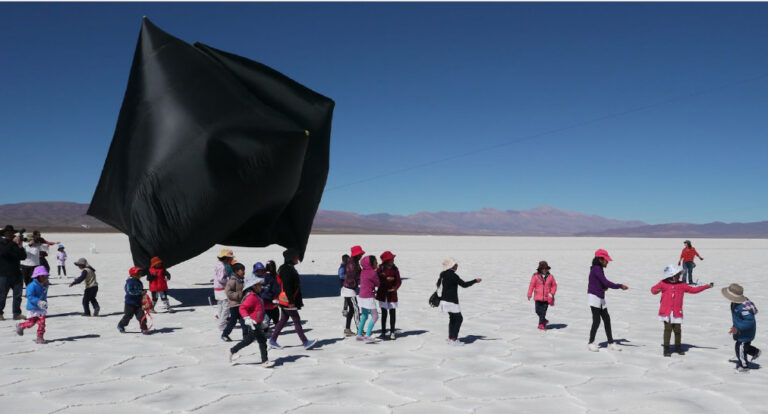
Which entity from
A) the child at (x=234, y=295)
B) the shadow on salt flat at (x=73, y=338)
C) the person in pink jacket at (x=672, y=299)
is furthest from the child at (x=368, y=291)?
the shadow on salt flat at (x=73, y=338)

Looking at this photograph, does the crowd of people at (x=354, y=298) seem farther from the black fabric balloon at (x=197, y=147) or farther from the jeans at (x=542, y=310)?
the black fabric balloon at (x=197, y=147)

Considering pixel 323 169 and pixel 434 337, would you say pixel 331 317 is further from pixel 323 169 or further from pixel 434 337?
pixel 323 169

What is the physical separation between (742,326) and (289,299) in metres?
6.55

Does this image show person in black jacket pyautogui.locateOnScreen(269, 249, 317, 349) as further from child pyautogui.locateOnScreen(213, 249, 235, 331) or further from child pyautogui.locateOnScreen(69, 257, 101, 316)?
child pyautogui.locateOnScreen(69, 257, 101, 316)

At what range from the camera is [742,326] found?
745cm

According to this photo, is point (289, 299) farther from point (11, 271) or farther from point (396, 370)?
point (11, 271)

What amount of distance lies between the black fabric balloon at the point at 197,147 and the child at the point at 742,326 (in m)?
9.70

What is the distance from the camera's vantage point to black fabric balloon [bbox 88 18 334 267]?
13195 mm

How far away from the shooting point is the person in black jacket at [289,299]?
914cm

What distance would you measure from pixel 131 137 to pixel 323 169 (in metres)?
5.11

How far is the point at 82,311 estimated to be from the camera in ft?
43.5

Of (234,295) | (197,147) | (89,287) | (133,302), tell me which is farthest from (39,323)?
(197,147)

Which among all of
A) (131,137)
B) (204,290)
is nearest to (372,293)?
(131,137)

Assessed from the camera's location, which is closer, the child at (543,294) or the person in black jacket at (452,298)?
the person in black jacket at (452,298)
